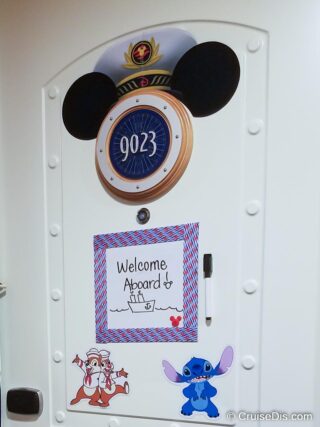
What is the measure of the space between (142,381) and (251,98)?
58cm

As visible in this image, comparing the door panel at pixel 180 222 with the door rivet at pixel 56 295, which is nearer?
the door panel at pixel 180 222

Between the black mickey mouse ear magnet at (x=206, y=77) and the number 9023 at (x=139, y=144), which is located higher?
the black mickey mouse ear magnet at (x=206, y=77)

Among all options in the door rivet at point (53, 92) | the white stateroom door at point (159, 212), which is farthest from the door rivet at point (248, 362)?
the door rivet at point (53, 92)

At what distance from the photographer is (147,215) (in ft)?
2.37

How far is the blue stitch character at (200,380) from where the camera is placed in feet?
2.17

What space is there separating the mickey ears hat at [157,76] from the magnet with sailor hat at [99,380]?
467mm

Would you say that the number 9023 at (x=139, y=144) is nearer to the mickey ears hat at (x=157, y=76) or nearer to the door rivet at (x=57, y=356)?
the mickey ears hat at (x=157, y=76)

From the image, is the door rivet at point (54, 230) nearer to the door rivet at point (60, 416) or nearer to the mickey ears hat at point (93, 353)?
the mickey ears hat at point (93, 353)

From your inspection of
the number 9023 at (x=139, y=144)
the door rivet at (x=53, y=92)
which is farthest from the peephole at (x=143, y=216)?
the door rivet at (x=53, y=92)

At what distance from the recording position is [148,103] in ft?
2.35

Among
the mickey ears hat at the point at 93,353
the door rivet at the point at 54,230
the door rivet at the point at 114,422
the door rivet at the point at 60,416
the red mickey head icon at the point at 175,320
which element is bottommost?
the door rivet at the point at 60,416

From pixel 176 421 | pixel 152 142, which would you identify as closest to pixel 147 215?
pixel 152 142

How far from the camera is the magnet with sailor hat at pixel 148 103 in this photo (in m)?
0.68

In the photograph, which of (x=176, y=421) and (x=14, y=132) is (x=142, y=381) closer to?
(x=176, y=421)
